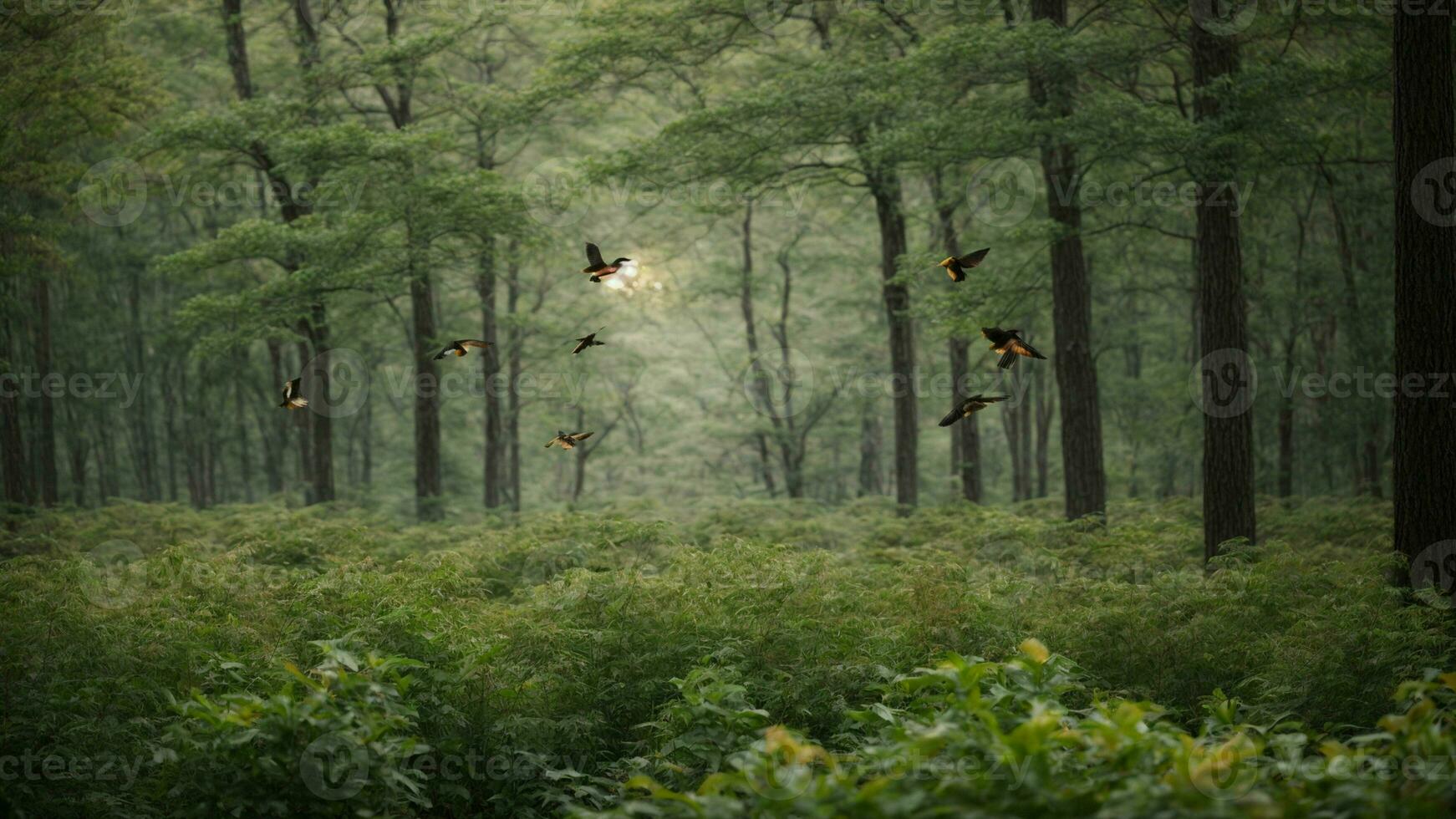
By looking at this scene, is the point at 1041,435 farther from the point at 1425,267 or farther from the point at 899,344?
the point at 1425,267

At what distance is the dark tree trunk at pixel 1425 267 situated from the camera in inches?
254

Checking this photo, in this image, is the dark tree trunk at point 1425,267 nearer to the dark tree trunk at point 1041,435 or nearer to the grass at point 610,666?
the grass at point 610,666

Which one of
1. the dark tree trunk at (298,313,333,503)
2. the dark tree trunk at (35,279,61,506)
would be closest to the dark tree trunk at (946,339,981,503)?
the dark tree trunk at (298,313,333,503)

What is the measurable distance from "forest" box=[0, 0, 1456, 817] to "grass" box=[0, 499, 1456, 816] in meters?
0.04

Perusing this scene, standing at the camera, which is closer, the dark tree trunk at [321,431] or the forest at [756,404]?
the forest at [756,404]

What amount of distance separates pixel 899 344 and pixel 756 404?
34.7ft

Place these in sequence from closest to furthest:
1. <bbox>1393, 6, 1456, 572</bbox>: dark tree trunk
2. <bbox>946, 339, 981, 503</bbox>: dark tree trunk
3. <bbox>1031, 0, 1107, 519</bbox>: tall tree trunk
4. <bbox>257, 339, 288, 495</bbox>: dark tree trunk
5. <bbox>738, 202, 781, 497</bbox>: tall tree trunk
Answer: <bbox>1393, 6, 1456, 572</bbox>: dark tree trunk < <bbox>1031, 0, 1107, 519</bbox>: tall tree trunk < <bbox>946, 339, 981, 503</bbox>: dark tree trunk < <bbox>738, 202, 781, 497</bbox>: tall tree trunk < <bbox>257, 339, 288, 495</bbox>: dark tree trunk

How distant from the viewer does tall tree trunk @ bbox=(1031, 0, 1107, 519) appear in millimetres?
11805

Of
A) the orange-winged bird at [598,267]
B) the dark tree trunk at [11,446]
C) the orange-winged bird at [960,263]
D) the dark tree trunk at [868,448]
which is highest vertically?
the orange-winged bird at [598,267]

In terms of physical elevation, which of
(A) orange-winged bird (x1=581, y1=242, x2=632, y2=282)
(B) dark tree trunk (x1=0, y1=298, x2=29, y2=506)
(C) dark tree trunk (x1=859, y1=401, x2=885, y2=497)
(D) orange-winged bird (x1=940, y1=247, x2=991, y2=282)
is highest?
(A) orange-winged bird (x1=581, y1=242, x2=632, y2=282)

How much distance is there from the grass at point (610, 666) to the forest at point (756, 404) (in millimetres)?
40

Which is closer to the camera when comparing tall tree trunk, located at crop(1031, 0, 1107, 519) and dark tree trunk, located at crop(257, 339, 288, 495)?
tall tree trunk, located at crop(1031, 0, 1107, 519)

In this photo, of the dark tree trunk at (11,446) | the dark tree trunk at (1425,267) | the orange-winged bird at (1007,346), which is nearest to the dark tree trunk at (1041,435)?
the dark tree trunk at (1425,267)

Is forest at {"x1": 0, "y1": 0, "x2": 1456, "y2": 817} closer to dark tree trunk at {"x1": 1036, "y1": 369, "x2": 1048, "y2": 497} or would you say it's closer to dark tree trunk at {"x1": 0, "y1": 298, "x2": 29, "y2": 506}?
dark tree trunk at {"x1": 0, "y1": 298, "x2": 29, "y2": 506}
